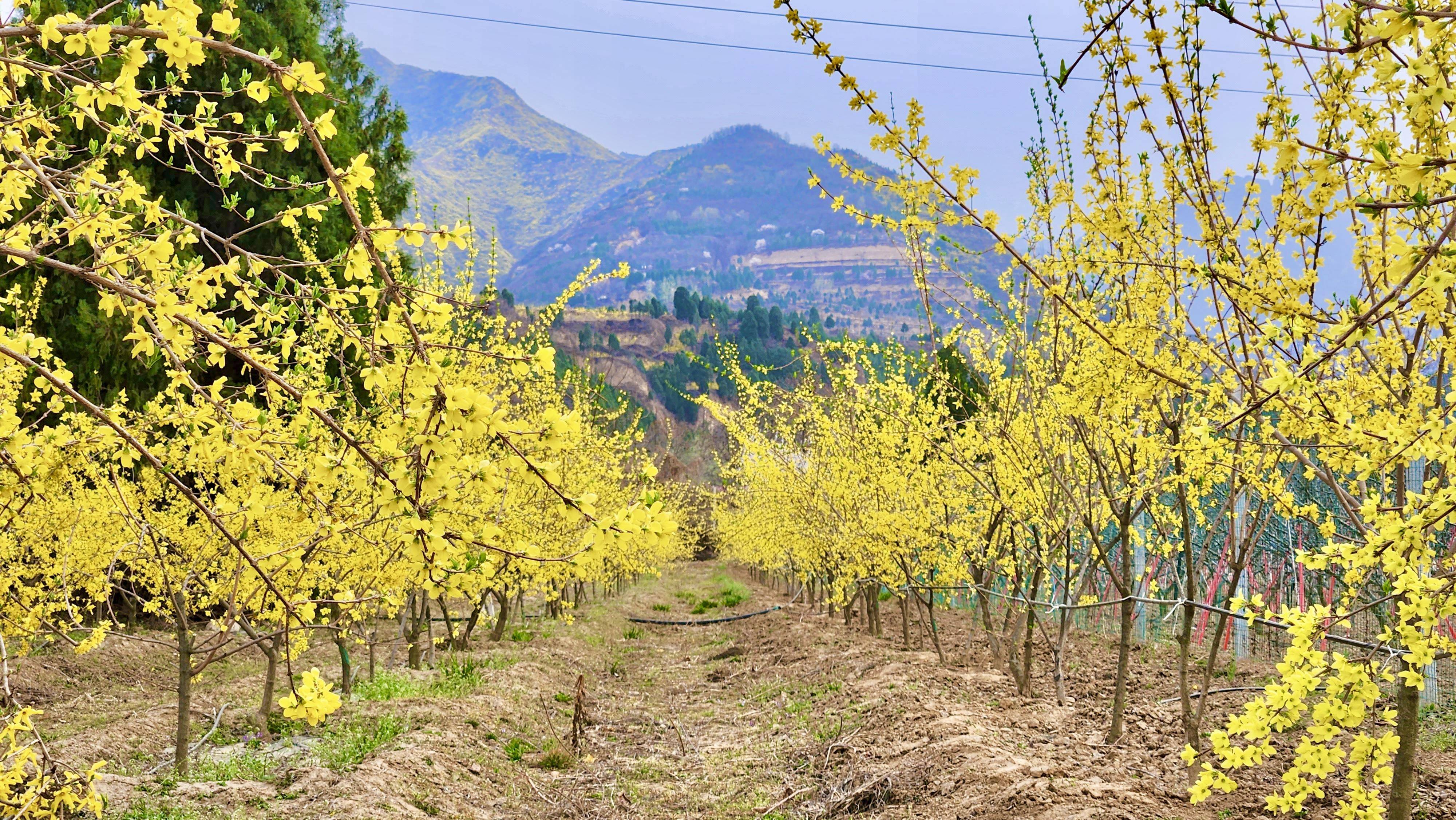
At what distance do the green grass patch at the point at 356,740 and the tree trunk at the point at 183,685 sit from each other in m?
0.92

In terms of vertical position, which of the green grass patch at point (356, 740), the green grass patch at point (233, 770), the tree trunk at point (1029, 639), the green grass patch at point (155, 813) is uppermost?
the tree trunk at point (1029, 639)

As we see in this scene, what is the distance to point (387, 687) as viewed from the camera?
29.7 feet

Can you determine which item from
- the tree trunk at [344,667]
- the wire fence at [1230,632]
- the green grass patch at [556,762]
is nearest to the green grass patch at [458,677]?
the tree trunk at [344,667]

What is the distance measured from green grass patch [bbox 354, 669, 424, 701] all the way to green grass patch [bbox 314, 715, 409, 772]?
→ 1010 mm

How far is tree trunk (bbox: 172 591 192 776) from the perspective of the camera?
5980 mm

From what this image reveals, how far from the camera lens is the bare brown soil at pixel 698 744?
530cm

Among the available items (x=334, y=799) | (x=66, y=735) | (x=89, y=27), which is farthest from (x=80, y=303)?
(x=89, y=27)

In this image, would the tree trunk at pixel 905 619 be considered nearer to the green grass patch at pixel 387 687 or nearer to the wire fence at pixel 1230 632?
the wire fence at pixel 1230 632

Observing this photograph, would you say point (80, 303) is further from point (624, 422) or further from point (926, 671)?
point (624, 422)

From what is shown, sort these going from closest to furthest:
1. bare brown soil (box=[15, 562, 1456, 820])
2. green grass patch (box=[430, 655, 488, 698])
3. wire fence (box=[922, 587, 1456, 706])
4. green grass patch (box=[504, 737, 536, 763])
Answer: bare brown soil (box=[15, 562, 1456, 820]), green grass patch (box=[504, 737, 536, 763]), wire fence (box=[922, 587, 1456, 706]), green grass patch (box=[430, 655, 488, 698])

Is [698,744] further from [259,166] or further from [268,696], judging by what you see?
[259,166]

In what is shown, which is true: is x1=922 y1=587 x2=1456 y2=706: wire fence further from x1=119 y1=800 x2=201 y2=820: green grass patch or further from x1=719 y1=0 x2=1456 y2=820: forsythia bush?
x1=119 y1=800 x2=201 y2=820: green grass patch

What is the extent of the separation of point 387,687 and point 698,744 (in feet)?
11.3

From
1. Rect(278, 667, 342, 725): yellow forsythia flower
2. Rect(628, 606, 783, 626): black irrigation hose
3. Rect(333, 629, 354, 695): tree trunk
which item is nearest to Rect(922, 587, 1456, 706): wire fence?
Rect(278, 667, 342, 725): yellow forsythia flower
